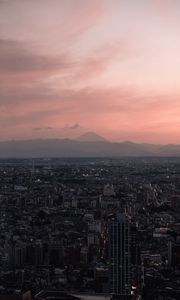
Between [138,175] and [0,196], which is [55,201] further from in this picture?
[138,175]

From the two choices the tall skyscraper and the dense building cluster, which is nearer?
the tall skyscraper

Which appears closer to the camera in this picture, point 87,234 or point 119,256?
point 119,256

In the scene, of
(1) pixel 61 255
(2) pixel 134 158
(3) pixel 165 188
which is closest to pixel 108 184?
(3) pixel 165 188

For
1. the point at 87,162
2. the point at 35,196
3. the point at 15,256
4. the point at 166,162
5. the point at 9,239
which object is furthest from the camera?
the point at 166,162

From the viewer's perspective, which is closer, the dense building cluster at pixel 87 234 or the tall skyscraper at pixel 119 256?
Result: the tall skyscraper at pixel 119 256
